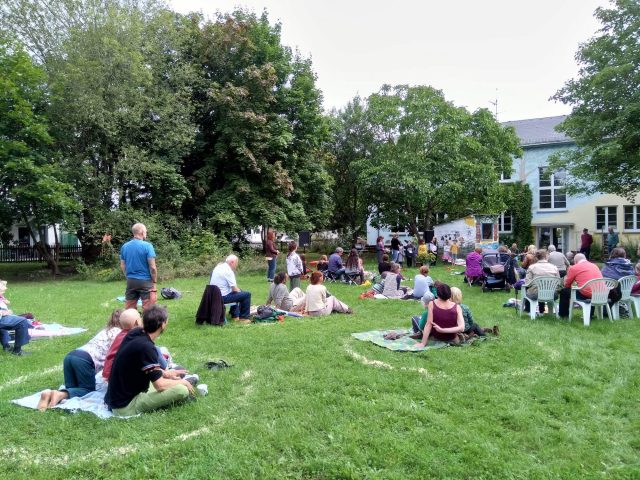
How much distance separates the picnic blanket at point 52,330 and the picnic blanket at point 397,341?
487 cm

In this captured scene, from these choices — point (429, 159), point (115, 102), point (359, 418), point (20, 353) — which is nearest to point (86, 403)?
point (359, 418)

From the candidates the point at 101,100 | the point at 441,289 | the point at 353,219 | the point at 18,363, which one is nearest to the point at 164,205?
the point at 101,100

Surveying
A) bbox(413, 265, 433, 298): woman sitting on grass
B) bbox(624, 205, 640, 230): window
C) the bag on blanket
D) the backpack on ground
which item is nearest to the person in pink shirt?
bbox(413, 265, 433, 298): woman sitting on grass

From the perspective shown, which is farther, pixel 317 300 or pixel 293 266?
pixel 293 266

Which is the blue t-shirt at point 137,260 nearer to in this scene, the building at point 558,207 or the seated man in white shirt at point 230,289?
the seated man in white shirt at point 230,289

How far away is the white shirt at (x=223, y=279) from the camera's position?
8.86 m

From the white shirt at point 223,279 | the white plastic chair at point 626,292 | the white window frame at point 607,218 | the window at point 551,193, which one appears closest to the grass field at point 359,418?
the white plastic chair at point 626,292

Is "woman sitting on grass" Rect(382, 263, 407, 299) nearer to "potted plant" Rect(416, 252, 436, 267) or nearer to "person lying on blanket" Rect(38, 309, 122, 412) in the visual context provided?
"person lying on blanket" Rect(38, 309, 122, 412)

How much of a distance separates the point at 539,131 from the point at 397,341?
29.7 metres

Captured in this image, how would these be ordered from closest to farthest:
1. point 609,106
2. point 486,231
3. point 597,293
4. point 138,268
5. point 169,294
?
point 138,268, point 597,293, point 169,294, point 609,106, point 486,231

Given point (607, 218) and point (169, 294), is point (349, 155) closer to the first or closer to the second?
point (607, 218)

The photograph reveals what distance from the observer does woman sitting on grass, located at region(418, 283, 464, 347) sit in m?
6.75

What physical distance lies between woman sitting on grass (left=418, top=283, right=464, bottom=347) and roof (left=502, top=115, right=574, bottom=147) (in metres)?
25.3

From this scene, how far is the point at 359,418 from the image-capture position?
4215 millimetres
